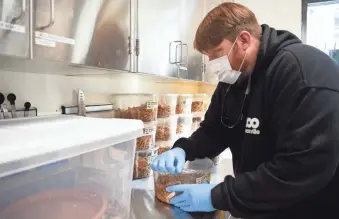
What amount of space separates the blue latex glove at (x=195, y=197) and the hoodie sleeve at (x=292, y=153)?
0.15ft

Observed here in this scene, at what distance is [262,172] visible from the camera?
2.96ft

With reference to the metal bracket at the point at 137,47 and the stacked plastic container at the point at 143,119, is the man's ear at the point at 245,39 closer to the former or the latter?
the metal bracket at the point at 137,47

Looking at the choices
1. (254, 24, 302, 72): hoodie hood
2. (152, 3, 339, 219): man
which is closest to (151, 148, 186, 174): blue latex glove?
(152, 3, 339, 219): man

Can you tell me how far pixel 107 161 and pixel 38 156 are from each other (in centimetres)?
29

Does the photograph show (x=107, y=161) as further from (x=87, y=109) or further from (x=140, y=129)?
(x=87, y=109)

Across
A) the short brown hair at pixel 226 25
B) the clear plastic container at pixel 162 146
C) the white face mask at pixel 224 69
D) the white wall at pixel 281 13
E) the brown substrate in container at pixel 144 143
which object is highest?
the white wall at pixel 281 13

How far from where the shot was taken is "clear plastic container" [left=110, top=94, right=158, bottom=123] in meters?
1.44

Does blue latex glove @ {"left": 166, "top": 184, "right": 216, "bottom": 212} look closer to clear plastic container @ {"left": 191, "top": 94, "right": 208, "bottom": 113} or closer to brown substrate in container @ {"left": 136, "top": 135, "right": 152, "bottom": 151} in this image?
brown substrate in container @ {"left": 136, "top": 135, "right": 152, "bottom": 151}

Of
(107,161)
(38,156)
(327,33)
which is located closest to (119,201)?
(107,161)

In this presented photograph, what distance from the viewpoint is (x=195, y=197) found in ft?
3.25

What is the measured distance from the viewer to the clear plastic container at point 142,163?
143cm

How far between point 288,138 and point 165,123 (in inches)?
33.9

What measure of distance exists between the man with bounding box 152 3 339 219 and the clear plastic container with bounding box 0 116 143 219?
297 mm

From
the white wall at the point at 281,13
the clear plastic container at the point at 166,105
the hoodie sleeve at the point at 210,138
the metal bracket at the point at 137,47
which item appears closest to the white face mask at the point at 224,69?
the hoodie sleeve at the point at 210,138
